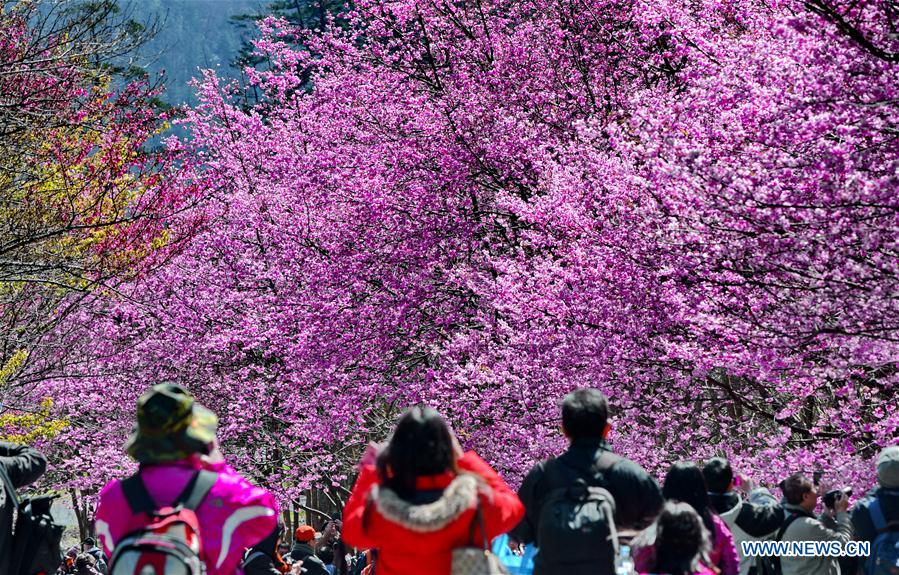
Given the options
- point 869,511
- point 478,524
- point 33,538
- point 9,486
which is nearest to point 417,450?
point 478,524

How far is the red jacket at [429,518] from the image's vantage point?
4434 millimetres

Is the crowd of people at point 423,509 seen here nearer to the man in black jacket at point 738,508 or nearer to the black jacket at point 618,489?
the black jacket at point 618,489

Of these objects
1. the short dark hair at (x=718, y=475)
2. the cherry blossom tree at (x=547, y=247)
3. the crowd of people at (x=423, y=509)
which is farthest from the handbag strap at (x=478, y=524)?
the cherry blossom tree at (x=547, y=247)

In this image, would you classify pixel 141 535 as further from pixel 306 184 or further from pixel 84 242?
pixel 306 184

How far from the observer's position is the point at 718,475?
694 cm

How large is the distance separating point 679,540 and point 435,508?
40.4 inches

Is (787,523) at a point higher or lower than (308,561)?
higher

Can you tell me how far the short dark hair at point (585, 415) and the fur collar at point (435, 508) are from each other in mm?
963

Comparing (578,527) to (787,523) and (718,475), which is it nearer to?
(718,475)

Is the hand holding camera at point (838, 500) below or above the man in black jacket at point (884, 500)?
below

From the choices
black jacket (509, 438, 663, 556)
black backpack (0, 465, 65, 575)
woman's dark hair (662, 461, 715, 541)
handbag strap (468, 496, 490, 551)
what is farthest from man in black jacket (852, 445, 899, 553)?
black backpack (0, 465, 65, 575)

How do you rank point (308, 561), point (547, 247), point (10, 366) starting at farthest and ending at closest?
1. point (547, 247)
2. point (10, 366)
3. point (308, 561)

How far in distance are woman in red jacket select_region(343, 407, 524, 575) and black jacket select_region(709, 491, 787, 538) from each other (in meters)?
2.87

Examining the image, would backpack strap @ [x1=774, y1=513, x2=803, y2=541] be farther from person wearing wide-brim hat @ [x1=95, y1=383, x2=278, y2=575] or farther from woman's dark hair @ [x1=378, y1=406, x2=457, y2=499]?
person wearing wide-brim hat @ [x1=95, y1=383, x2=278, y2=575]
